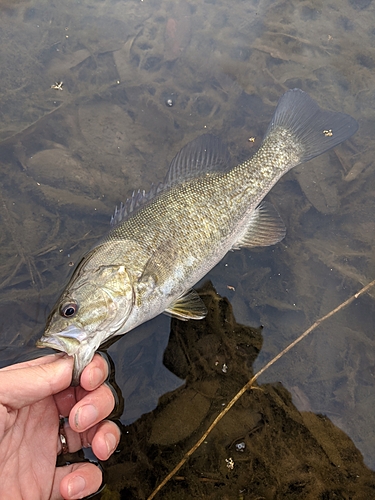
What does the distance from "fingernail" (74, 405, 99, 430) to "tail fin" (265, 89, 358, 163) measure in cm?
290

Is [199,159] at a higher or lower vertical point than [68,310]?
higher

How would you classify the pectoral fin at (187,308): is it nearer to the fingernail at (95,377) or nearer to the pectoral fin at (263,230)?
the pectoral fin at (263,230)

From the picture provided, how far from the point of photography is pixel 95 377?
7.99 ft

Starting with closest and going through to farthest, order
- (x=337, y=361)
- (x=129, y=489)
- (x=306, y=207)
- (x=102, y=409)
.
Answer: (x=102, y=409) → (x=129, y=489) → (x=337, y=361) → (x=306, y=207)

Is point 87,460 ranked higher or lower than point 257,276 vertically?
lower

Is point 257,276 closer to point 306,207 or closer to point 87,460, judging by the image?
point 306,207

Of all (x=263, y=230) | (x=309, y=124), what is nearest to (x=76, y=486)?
(x=263, y=230)

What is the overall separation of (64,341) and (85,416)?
495mm

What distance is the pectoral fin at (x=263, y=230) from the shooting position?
3568 millimetres

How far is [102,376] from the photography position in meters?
2.49

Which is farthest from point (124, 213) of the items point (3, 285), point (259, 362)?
point (259, 362)

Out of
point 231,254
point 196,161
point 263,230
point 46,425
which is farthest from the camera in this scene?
point 231,254

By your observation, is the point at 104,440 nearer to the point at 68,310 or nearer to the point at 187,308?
the point at 68,310

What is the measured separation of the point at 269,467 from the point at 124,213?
2.48 meters
